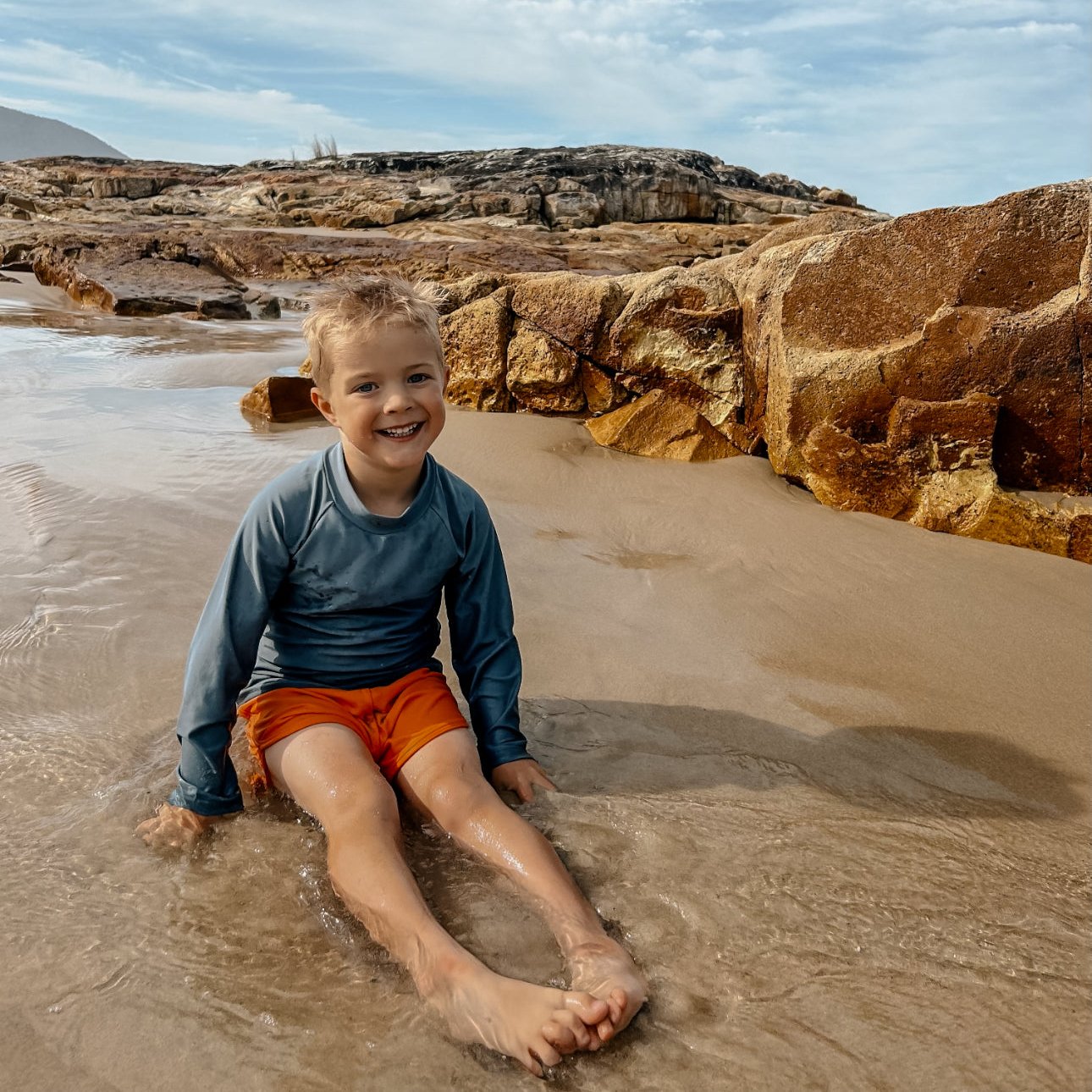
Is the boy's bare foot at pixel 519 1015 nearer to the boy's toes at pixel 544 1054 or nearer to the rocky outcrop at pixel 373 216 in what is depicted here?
→ the boy's toes at pixel 544 1054

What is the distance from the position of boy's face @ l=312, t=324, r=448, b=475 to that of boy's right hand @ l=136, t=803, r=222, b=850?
2.76 feet

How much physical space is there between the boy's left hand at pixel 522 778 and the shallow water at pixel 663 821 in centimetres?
5

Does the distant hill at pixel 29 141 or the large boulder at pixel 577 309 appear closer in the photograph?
the large boulder at pixel 577 309

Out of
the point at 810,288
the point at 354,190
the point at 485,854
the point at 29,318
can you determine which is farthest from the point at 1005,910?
the point at 354,190

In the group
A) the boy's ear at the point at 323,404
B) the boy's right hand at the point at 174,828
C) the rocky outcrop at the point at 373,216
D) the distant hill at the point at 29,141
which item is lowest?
the boy's right hand at the point at 174,828

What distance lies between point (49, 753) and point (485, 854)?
1098mm

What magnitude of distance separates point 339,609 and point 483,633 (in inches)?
13.6

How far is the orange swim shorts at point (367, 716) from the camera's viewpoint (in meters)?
2.08

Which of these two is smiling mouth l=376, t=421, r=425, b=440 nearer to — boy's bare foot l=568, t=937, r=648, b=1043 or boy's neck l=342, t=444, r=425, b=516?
boy's neck l=342, t=444, r=425, b=516

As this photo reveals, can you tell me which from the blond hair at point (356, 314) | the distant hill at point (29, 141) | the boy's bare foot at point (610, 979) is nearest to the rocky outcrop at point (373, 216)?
the blond hair at point (356, 314)

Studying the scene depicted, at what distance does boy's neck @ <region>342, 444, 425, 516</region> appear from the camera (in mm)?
2139

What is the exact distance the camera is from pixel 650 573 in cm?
339

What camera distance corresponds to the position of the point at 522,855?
1764 mm

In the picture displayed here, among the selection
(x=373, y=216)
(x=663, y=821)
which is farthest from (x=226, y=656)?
(x=373, y=216)
